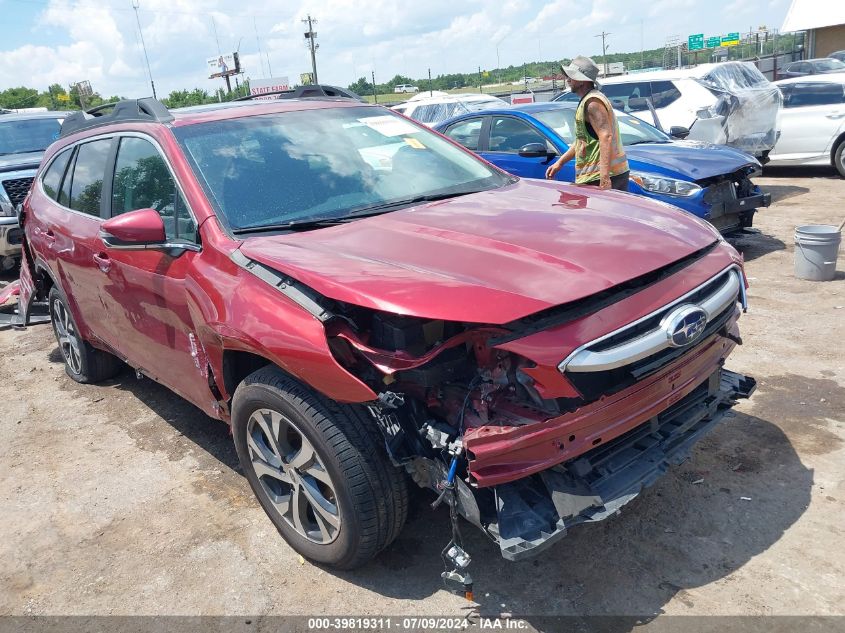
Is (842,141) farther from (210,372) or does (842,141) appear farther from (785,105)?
(210,372)

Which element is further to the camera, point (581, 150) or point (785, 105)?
point (785, 105)

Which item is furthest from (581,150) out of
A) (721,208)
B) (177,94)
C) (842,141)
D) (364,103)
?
(177,94)

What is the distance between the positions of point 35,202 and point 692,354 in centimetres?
478

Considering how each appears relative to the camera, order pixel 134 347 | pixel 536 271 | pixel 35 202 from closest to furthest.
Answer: pixel 536 271 → pixel 134 347 → pixel 35 202

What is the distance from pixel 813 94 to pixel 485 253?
11305mm

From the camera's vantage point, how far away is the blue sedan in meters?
6.77

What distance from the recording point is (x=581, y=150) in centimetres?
603

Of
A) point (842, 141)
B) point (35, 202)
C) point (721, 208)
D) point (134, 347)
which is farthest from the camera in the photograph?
point (842, 141)

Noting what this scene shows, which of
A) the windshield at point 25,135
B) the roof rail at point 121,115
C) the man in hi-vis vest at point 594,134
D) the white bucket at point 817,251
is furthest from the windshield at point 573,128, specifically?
the windshield at point 25,135

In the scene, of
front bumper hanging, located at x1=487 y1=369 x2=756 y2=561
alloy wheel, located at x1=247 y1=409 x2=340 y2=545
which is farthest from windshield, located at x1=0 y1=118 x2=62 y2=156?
front bumper hanging, located at x1=487 y1=369 x2=756 y2=561

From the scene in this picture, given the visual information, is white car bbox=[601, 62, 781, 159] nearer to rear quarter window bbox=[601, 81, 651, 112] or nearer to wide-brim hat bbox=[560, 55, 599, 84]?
rear quarter window bbox=[601, 81, 651, 112]

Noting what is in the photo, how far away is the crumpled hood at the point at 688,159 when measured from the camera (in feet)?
22.3

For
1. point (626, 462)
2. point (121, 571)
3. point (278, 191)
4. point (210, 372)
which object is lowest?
point (121, 571)

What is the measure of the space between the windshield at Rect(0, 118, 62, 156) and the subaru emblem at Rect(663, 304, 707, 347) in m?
10.5
